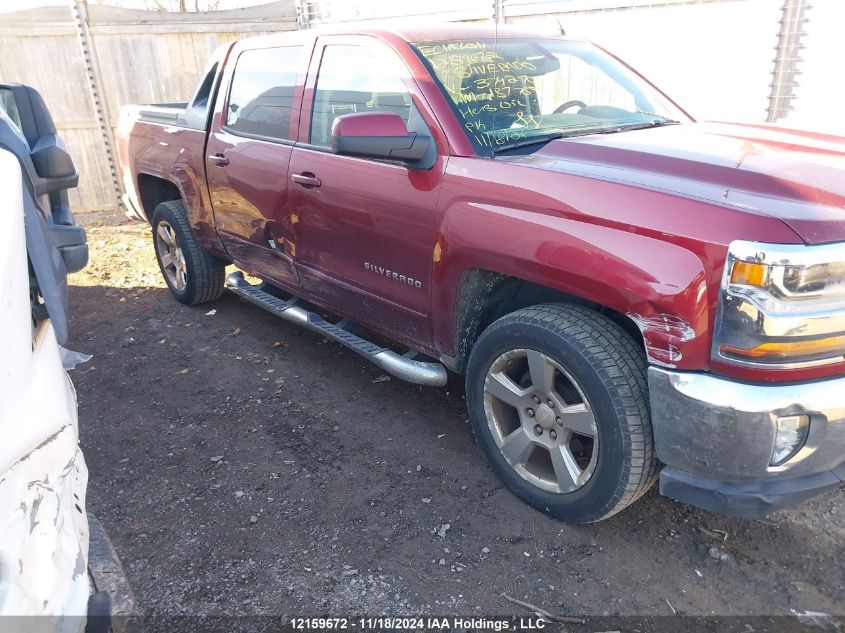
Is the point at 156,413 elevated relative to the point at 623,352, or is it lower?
lower

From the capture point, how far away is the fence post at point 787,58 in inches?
222

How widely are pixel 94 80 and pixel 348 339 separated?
670 cm

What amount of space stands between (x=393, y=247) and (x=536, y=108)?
964mm

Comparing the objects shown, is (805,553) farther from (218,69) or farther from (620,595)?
(218,69)

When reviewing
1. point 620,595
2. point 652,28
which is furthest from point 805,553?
point 652,28

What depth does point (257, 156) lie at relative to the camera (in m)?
3.90

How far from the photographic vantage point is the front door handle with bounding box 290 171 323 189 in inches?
136

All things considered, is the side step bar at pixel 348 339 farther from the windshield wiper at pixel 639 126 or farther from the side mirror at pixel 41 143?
the side mirror at pixel 41 143

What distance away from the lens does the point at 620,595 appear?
7.89 ft

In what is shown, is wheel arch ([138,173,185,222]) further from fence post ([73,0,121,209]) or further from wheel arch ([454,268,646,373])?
fence post ([73,0,121,209])

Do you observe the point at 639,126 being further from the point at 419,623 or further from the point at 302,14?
the point at 302,14

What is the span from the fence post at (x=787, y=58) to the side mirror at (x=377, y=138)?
454cm

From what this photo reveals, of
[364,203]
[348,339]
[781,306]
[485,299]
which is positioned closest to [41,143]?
[364,203]

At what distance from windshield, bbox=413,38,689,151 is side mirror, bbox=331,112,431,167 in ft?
0.83
